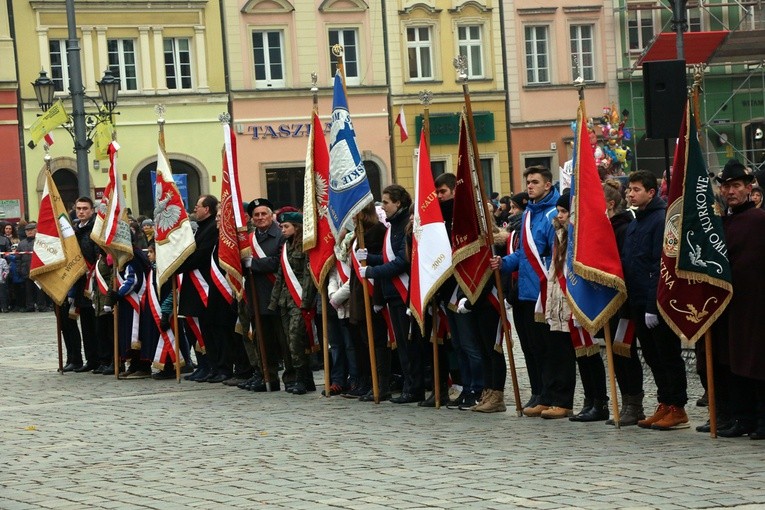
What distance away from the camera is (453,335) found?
12969mm

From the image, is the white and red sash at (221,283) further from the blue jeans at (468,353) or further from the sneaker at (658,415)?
the sneaker at (658,415)

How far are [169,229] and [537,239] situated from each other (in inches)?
214

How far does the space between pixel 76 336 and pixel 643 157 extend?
29.3 metres

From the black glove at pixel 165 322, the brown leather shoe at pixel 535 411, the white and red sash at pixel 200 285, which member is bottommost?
the brown leather shoe at pixel 535 411

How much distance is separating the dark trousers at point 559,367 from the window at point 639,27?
36.3 m

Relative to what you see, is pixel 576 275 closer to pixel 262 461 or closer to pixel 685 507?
pixel 262 461

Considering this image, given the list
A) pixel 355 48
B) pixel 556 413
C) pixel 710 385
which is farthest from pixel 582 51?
pixel 710 385

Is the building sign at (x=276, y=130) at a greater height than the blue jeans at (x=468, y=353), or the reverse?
the building sign at (x=276, y=130)

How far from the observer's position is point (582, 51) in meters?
47.6

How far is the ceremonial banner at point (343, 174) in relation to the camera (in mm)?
13797

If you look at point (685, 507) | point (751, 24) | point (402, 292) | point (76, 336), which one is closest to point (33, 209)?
point (751, 24)

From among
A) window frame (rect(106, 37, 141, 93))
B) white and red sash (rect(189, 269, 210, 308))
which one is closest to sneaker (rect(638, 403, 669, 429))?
white and red sash (rect(189, 269, 210, 308))

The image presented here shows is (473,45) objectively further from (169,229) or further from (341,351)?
(341,351)

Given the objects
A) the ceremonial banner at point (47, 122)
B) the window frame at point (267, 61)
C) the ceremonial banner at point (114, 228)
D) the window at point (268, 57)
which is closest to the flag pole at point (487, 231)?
the ceremonial banner at point (114, 228)
